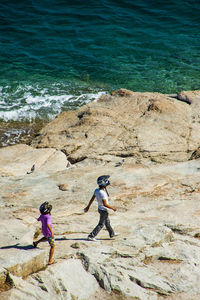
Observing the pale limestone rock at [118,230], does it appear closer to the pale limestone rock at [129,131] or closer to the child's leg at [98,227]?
the child's leg at [98,227]

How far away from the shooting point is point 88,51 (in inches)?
1184

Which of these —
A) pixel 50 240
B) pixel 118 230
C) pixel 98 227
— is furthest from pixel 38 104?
pixel 50 240

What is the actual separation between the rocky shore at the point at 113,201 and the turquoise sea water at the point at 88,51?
6.67 metres

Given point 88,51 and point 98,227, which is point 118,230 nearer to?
point 98,227

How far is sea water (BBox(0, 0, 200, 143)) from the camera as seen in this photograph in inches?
963

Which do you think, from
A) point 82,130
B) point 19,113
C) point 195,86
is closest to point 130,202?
point 82,130

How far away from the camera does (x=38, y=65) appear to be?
2798cm

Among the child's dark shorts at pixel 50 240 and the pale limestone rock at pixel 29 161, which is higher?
the child's dark shorts at pixel 50 240

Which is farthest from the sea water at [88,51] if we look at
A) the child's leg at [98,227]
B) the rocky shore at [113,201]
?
the child's leg at [98,227]

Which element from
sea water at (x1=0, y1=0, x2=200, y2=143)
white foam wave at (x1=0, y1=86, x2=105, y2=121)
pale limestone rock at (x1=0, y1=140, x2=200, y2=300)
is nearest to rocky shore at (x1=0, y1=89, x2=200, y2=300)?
pale limestone rock at (x1=0, y1=140, x2=200, y2=300)

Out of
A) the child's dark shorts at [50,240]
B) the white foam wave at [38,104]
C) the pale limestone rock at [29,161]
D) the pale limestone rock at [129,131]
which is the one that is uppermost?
the child's dark shorts at [50,240]

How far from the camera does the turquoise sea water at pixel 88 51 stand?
24.6 m

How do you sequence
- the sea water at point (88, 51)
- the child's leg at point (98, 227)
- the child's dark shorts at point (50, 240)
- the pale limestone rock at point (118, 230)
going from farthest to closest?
1. the sea water at point (88, 51)
2. the child's leg at point (98, 227)
3. the child's dark shorts at point (50, 240)
4. the pale limestone rock at point (118, 230)

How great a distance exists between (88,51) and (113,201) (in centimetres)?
2146
